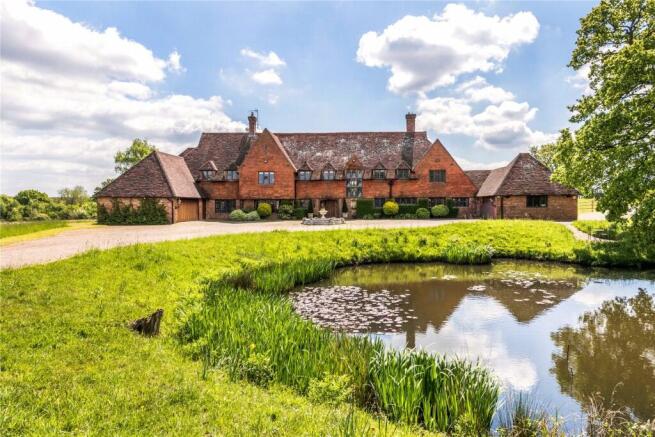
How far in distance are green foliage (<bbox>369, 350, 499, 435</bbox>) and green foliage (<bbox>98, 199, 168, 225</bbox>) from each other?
3025 centimetres

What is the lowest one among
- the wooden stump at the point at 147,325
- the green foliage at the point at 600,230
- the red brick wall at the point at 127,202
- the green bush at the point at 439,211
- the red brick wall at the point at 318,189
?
the wooden stump at the point at 147,325

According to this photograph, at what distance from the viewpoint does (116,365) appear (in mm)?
6242

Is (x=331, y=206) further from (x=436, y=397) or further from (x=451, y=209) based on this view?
(x=436, y=397)

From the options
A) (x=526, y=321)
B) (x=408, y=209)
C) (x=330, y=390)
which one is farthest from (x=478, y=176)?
(x=330, y=390)

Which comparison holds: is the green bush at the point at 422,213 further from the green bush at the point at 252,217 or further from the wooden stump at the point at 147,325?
the wooden stump at the point at 147,325

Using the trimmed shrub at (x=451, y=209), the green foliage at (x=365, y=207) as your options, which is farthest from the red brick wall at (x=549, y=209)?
the green foliage at (x=365, y=207)

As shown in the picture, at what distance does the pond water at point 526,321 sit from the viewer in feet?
24.7

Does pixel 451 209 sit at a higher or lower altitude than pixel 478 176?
lower

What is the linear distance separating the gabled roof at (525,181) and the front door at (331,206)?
14901mm

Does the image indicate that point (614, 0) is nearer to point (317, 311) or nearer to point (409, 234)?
point (409, 234)

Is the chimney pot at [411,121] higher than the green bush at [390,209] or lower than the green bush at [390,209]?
higher

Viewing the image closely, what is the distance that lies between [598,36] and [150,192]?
104ft

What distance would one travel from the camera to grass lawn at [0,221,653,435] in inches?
184

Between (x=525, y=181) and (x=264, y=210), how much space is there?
2472cm
